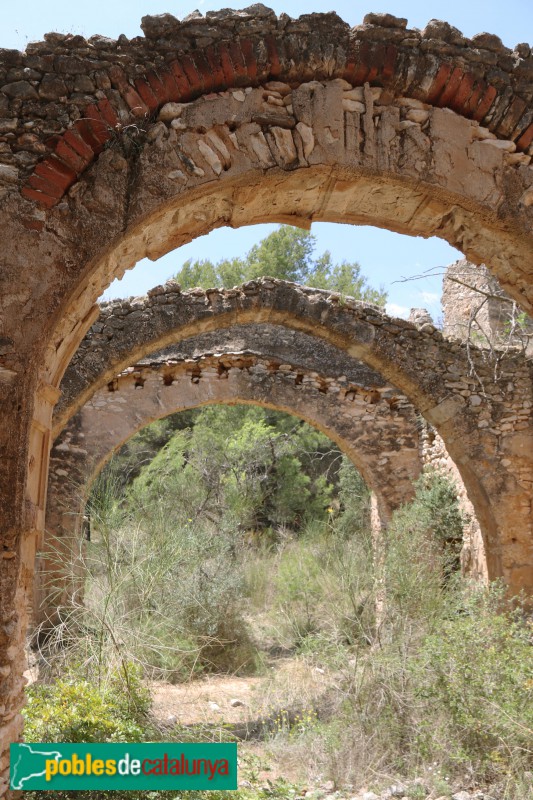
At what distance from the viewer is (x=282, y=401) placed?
32.6 ft

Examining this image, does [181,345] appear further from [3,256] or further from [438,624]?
[3,256]

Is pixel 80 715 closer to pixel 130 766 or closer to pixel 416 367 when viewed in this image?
pixel 130 766

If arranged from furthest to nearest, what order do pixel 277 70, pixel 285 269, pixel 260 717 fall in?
pixel 285 269
pixel 260 717
pixel 277 70

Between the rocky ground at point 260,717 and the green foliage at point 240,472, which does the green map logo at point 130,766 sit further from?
the green foliage at point 240,472

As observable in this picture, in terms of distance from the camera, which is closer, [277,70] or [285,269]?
[277,70]

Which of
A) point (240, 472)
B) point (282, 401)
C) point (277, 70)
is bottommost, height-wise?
point (277, 70)

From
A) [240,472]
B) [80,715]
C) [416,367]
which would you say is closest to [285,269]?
[240,472]

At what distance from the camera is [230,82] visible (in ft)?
11.4

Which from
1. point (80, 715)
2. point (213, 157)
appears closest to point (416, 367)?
point (213, 157)

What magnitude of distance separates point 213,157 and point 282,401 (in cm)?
667

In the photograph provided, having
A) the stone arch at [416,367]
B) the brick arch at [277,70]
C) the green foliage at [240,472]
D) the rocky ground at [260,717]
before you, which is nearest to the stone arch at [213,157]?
the brick arch at [277,70]

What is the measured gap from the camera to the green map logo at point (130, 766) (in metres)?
3.14

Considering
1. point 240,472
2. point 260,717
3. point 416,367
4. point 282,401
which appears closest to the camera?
point 260,717

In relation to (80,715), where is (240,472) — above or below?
above
